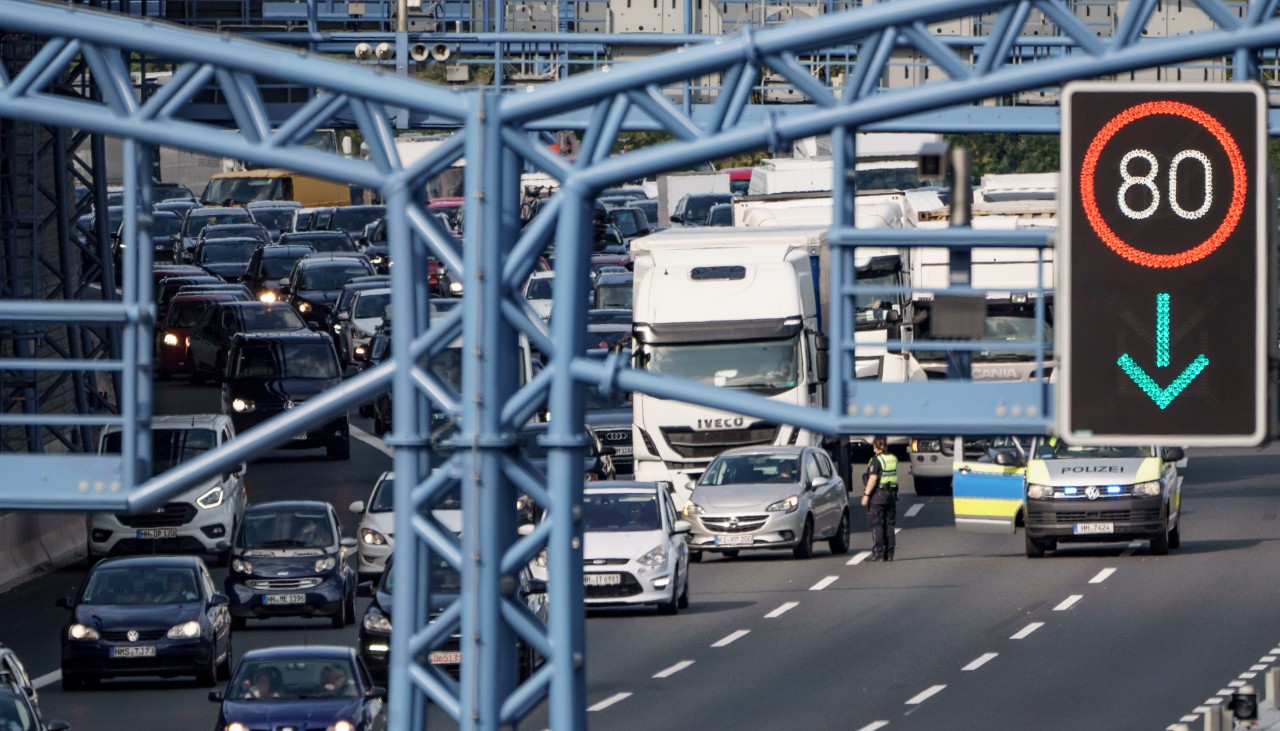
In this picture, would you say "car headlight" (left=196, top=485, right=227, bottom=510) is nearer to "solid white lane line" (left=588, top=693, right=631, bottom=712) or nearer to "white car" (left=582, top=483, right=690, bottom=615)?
"white car" (left=582, top=483, right=690, bottom=615)

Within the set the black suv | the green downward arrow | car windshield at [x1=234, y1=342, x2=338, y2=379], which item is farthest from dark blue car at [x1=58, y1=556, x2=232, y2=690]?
car windshield at [x1=234, y1=342, x2=338, y2=379]

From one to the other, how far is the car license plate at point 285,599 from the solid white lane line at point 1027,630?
8.24 m

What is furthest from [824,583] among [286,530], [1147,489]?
[286,530]

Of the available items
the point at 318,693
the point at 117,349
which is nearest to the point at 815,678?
the point at 318,693

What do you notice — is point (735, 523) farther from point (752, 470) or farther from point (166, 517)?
point (166, 517)

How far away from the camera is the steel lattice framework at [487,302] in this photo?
14820 mm

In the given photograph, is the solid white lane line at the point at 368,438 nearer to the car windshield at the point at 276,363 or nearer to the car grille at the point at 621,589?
the car windshield at the point at 276,363

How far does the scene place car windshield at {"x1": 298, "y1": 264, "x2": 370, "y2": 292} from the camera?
6331cm

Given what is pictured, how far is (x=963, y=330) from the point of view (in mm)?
14844

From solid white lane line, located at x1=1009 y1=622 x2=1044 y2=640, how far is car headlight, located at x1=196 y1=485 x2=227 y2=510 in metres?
12.0

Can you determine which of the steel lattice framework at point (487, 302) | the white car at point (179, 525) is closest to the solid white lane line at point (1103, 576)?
the white car at point (179, 525)

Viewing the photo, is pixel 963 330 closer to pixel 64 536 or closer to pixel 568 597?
pixel 568 597

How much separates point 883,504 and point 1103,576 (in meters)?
2.93

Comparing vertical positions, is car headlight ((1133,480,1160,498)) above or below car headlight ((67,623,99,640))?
above
